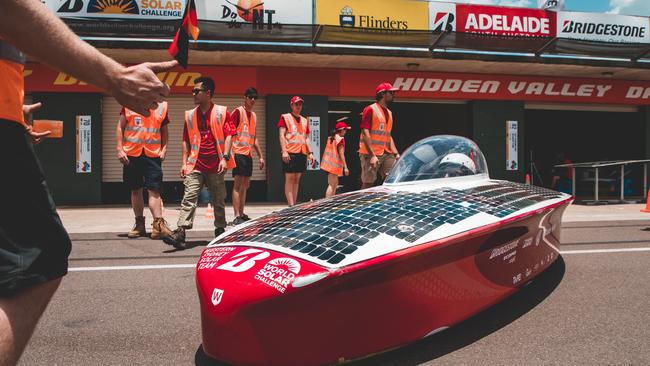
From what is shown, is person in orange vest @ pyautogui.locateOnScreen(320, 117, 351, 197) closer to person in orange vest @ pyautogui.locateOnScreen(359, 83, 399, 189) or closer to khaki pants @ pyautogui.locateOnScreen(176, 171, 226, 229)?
person in orange vest @ pyautogui.locateOnScreen(359, 83, 399, 189)

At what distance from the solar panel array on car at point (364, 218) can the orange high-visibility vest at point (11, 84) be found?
1.17m

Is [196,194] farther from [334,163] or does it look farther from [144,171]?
[334,163]

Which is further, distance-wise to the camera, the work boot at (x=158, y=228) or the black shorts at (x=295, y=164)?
the black shorts at (x=295, y=164)

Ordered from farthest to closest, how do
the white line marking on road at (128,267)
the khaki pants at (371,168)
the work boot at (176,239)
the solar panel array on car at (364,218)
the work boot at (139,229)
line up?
the khaki pants at (371,168)
the work boot at (139,229)
the work boot at (176,239)
the white line marking on road at (128,267)
the solar panel array on car at (364,218)

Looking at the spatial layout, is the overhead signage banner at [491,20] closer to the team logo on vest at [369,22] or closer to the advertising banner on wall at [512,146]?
the team logo on vest at [369,22]

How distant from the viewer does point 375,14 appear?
10.9m

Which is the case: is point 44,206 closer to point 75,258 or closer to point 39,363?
point 39,363

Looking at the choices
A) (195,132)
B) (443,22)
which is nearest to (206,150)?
(195,132)

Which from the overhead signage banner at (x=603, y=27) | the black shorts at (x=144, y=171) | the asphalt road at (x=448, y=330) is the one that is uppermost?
the overhead signage banner at (x=603, y=27)

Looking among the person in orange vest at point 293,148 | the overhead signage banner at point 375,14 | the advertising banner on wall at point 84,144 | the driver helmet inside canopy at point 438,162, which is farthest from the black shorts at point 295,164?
the advertising banner on wall at point 84,144

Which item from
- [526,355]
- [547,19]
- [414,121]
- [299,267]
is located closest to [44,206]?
[299,267]

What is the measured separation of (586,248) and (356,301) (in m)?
4.06

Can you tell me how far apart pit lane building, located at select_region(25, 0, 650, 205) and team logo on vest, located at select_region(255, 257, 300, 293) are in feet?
28.4

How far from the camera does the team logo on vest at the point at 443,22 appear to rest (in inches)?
444
